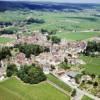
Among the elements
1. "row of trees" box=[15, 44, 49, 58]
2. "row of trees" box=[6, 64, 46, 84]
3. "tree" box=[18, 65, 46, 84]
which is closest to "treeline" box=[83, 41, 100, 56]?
"row of trees" box=[15, 44, 49, 58]

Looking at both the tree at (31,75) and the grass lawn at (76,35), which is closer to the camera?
the tree at (31,75)

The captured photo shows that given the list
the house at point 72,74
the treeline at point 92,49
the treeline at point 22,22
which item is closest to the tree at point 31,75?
the house at point 72,74

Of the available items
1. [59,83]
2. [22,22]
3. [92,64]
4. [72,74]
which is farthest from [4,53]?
[22,22]

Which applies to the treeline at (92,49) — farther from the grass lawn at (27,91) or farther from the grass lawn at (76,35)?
the grass lawn at (27,91)

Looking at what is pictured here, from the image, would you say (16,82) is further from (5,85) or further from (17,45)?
(17,45)

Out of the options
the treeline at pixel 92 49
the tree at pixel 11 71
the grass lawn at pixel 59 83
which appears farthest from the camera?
the treeline at pixel 92 49

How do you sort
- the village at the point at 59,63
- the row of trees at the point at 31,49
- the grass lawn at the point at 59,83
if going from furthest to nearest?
the row of trees at the point at 31,49, the village at the point at 59,63, the grass lawn at the point at 59,83

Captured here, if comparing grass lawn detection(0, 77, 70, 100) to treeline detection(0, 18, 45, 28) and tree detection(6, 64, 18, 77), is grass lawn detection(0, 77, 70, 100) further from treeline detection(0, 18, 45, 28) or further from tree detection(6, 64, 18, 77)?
treeline detection(0, 18, 45, 28)
